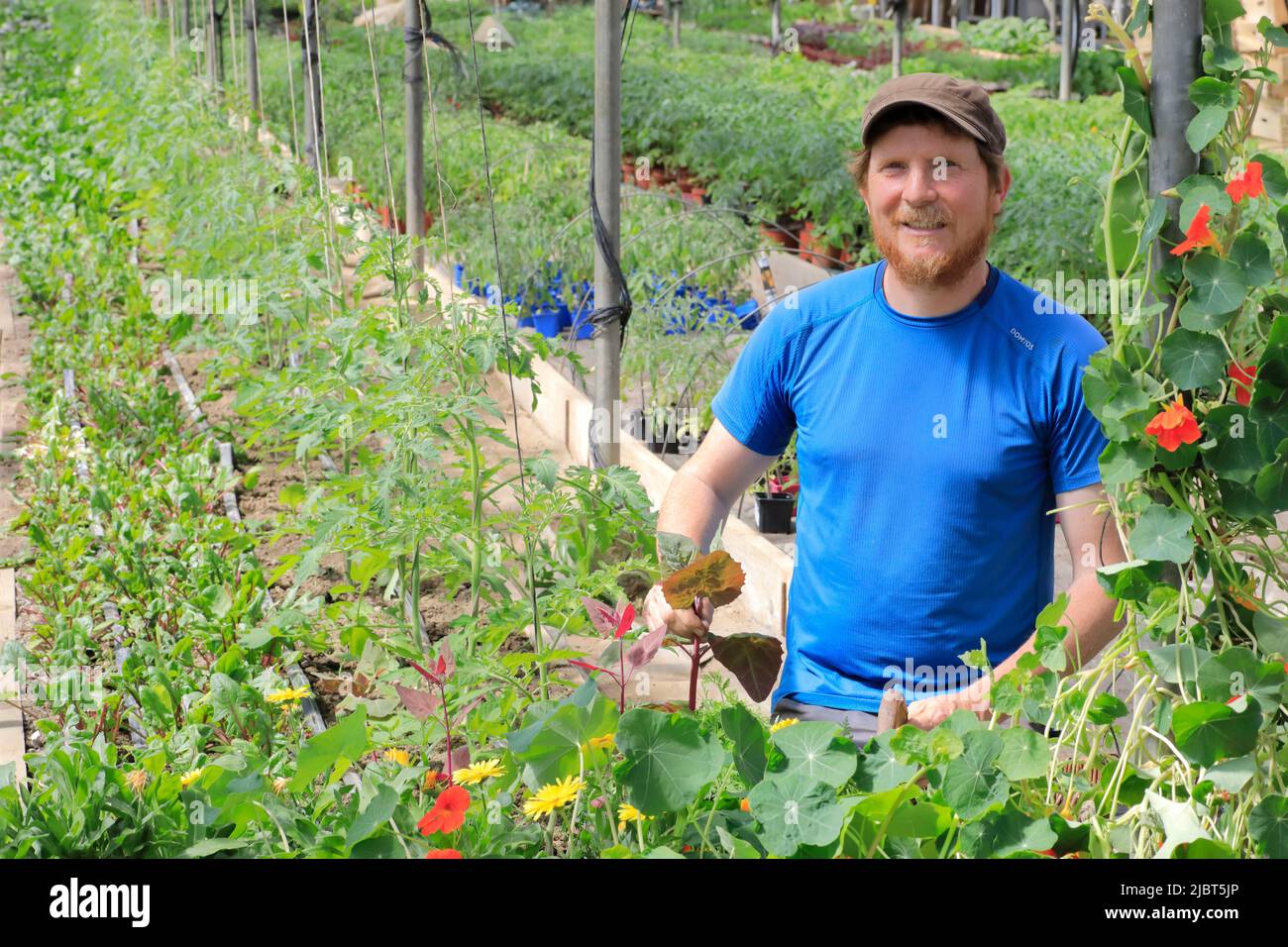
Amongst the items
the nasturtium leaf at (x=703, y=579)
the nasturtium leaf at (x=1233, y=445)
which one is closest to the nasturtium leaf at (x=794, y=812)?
the nasturtium leaf at (x=703, y=579)

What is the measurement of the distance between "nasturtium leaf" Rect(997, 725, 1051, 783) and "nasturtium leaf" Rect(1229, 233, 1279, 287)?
1.62 ft

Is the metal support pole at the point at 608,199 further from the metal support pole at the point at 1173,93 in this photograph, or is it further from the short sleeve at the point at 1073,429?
→ the metal support pole at the point at 1173,93

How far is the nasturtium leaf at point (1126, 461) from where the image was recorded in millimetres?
1486

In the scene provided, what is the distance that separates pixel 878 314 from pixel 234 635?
1.80 meters

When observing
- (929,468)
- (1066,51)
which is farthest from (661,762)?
(1066,51)

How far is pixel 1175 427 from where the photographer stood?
1449 mm

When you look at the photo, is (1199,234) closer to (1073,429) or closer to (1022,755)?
(1022,755)

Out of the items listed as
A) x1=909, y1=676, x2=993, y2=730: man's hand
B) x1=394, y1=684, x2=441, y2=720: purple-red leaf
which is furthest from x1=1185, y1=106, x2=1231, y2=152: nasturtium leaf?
x1=394, y1=684, x2=441, y2=720: purple-red leaf

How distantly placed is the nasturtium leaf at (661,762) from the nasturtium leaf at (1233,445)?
0.57 m

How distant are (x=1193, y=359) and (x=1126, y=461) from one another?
0.39 ft

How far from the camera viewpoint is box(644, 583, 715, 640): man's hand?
6.00 ft
